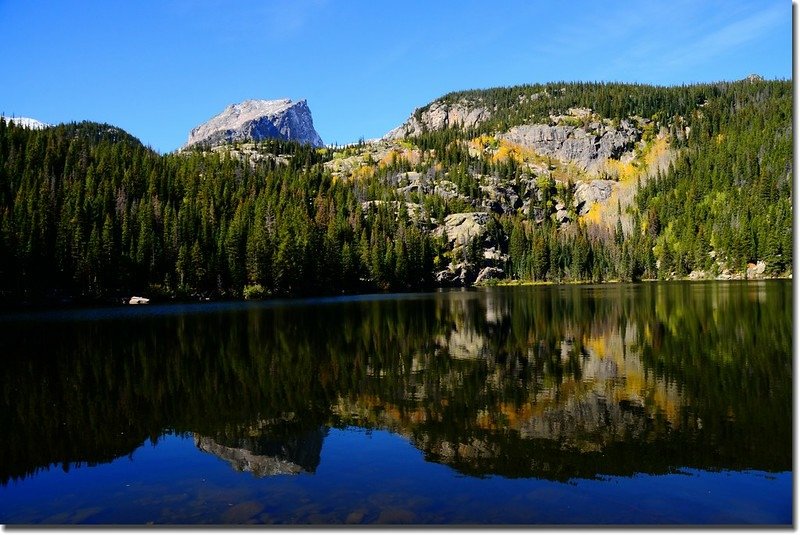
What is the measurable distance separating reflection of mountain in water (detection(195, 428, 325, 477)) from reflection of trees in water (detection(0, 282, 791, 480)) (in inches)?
8.6

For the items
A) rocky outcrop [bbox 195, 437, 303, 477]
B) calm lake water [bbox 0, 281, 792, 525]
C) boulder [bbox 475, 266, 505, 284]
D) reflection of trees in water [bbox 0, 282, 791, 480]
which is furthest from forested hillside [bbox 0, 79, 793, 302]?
rocky outcrop [bbox 195, 437, 303, 477]

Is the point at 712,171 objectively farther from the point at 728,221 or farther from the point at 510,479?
the point at 510,479

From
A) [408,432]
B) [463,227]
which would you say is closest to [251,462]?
[408,432]

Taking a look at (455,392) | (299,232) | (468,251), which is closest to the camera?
(455,392)

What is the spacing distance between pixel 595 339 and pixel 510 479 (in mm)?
22942

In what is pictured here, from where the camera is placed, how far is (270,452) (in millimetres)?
15133

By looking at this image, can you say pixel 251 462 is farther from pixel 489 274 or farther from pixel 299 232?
pixel 489 274

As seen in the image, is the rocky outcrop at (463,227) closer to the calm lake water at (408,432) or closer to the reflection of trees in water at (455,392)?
the reflection of trees in water at (455,392)

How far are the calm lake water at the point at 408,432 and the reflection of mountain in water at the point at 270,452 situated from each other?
0.08 metres

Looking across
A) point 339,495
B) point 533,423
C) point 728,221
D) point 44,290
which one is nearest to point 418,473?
point 339,495

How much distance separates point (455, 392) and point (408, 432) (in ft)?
16.3

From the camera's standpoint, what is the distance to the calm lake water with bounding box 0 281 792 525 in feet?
37.9

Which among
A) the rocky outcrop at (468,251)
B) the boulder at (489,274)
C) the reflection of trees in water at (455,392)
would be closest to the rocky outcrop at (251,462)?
the reflection of trees in water at (455,392)

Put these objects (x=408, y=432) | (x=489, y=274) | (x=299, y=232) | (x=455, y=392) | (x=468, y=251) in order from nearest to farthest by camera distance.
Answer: (x=408, y=432), (x=455, y=392), (x=299, y=232), (x=468, y=251), (x=489, y=274)
